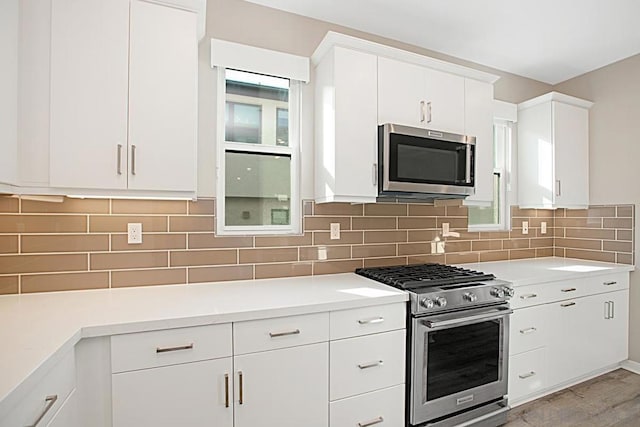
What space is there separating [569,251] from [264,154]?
3166mm

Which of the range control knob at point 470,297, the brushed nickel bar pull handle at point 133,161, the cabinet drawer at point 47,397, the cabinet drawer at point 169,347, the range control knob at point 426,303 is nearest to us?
the cabinet drawer at point 47,397

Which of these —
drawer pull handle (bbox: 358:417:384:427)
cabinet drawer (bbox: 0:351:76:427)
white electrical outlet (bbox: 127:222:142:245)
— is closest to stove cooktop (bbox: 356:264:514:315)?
drawer pull handle (bbox: 358:417:384:427)

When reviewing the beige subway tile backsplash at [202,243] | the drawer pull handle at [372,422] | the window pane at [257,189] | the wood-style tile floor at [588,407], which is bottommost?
the wood-style tile floor at [588,407]

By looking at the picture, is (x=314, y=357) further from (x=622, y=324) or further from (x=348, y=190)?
(x=622, y=324)

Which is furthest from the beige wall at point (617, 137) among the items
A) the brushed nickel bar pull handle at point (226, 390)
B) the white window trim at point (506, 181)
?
the brushed nickel bar pull handle at point (226, 390)

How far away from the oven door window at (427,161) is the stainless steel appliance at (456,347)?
633mm

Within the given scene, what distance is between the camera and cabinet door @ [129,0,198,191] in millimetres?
1664

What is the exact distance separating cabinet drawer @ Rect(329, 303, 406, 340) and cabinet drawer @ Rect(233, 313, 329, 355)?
0.06m

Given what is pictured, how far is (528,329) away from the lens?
2.42 m

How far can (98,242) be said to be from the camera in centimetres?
190

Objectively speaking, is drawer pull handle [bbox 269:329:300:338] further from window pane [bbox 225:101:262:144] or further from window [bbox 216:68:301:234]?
window pane [bbox 225:101:262:144]

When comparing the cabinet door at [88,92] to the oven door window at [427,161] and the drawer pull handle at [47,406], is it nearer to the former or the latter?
the drawer pull handle at [47,406]

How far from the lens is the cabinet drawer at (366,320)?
173 centimetres

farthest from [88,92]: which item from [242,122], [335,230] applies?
[335,230]
